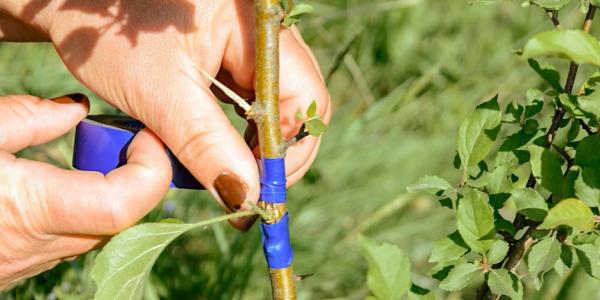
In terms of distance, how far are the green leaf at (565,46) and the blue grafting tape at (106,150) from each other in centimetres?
64

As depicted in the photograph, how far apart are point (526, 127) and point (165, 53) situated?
0.49 meters

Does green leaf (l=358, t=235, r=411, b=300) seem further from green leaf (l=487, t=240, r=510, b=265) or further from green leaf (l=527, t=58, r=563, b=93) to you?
green leaf (l=527, t=58, r=563, b=93)

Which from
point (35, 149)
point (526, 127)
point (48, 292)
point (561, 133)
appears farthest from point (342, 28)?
point (526, 127)

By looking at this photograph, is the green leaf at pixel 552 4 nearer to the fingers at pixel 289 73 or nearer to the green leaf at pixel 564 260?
the green leaf at pixel 564 260

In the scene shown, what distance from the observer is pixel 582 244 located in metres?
0.85

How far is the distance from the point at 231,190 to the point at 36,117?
1.24ft

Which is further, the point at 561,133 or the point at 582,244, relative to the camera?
the point at 561,133

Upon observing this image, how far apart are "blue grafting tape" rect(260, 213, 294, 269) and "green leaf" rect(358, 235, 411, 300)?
258 mm

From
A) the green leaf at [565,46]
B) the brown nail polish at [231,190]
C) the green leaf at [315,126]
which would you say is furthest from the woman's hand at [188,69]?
the green leaf at [565,46]

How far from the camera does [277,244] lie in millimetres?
1012

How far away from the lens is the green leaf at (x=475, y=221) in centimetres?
83

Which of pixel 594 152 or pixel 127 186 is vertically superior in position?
pixel 594 152

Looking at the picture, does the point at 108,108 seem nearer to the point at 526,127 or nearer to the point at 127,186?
the point at 127,186

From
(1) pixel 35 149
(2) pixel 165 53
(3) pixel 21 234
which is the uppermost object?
(2) pixel 165 53
